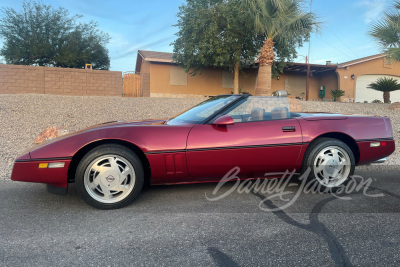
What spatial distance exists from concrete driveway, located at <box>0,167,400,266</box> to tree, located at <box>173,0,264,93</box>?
47.0 ft

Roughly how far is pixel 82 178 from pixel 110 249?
3.39 feet

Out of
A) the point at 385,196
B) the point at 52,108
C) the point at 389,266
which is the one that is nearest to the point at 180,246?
the point at 389,266

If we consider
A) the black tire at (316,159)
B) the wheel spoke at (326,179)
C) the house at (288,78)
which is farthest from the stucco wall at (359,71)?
the wheel spoke at (326,179)

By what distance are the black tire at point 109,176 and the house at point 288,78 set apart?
1819 cm

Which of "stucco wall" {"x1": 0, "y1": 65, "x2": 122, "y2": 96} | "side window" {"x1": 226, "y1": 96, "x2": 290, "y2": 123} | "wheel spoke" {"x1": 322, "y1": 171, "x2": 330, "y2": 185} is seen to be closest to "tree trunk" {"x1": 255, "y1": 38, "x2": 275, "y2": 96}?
"stucco wall" {"x1": 0, "y1": 65, "x2": 122, "y2": 96}

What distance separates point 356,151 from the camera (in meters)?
4.16

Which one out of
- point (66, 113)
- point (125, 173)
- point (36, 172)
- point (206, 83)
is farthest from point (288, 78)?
point (36, 172)

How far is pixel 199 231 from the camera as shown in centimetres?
284

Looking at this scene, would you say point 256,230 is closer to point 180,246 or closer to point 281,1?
point 180,246

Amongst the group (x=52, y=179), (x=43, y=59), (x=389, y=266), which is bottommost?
(x=389, y=266)

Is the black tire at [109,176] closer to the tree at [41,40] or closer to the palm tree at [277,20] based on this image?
the palm tree at [277,20]

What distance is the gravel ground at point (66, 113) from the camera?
A: 24.2ft

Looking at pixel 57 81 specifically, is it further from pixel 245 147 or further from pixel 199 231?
pixel 199 231

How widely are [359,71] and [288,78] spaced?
5380 millimetres
